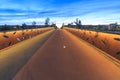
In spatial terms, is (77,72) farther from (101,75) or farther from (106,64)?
(106,64)

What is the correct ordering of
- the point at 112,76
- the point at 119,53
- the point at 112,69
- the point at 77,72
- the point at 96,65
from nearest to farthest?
the point at 112,76, the point at 77,72, the point at 112,69, the point at 96,65, the point at 119,53

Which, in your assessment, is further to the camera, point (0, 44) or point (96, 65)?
point (0, 44)

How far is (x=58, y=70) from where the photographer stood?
973 cm

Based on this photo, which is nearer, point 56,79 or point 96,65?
point 56,79

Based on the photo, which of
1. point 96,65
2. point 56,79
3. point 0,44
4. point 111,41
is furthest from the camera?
point 0,44

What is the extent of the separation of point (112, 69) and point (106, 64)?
122 cm

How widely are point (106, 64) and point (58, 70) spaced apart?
263 cm

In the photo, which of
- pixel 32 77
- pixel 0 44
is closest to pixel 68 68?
pixel 32 77

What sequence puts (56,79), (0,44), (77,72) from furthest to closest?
(0,44), (77,72), (56,79)

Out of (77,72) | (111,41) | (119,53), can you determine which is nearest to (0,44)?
(111,41)

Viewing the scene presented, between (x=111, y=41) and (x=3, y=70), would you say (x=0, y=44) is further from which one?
(x=3, y=70)

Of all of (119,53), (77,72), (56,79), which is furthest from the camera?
(119,53)

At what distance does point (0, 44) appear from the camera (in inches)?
742

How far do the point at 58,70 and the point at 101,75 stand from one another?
1.70 m
